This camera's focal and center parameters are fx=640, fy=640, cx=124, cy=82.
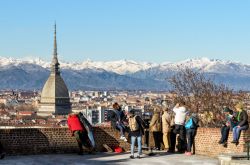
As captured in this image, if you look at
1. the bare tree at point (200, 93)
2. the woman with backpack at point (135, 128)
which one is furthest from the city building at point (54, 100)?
the woman with backpack at point (135, 128)

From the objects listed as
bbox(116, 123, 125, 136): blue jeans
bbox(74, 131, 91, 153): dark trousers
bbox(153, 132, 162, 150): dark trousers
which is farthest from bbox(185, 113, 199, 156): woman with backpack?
bbox(74, 131, 91, 153): dark trousers

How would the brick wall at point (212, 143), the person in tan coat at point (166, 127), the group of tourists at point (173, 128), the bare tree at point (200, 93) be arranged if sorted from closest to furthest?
the brick wall at point (212, 143) < the group of tourists at point (173, 128) < the person in tan coat at point (166, 127) < the bare tree at point (200, 93)

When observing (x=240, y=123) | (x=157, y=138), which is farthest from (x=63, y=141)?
(x=240, y=123)

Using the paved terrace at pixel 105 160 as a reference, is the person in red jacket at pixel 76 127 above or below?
above

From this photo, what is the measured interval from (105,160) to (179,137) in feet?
10.8

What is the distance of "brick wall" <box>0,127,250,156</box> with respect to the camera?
61.5ft

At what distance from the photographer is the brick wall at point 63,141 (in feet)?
61.5

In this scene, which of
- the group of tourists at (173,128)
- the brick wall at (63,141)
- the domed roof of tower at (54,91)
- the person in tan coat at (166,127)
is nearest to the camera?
the brick wall at (63,141)

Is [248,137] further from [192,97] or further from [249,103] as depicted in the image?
[249,103]

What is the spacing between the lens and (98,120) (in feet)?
637

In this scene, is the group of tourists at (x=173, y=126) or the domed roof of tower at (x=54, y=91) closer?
the group of tourists at (x=173, y=126)

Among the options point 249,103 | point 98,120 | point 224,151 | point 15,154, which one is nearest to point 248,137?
point 224,151

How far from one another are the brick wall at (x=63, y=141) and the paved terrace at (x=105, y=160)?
0.50m

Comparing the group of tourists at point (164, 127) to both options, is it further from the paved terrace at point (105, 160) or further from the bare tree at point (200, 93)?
the bare tree at point (200, 93)
